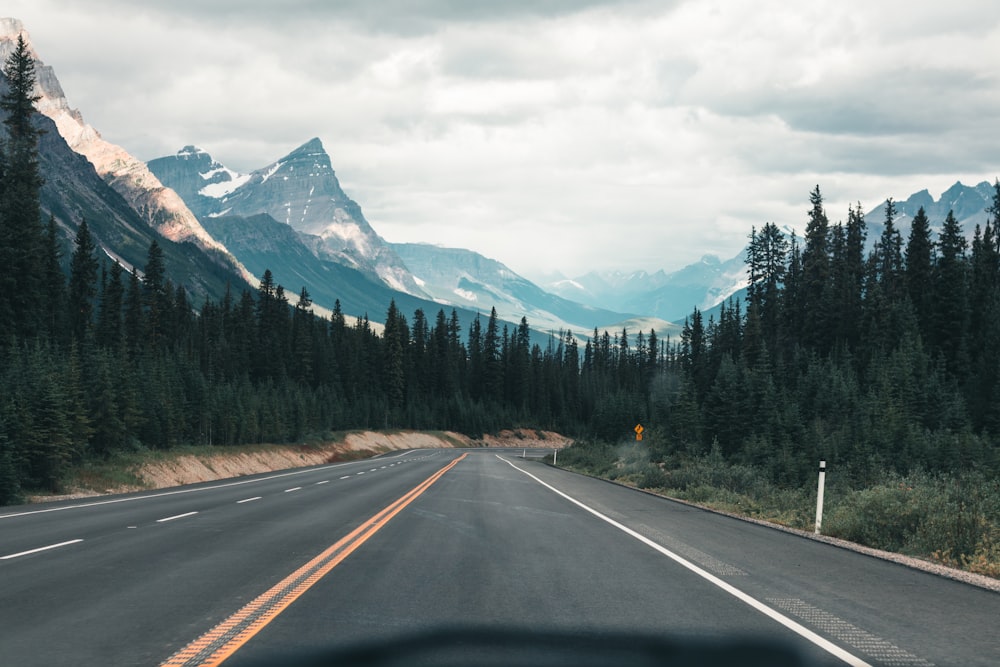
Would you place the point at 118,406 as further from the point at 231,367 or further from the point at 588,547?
the point at 231,367

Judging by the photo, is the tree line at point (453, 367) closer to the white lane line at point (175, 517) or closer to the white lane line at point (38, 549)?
the white lane line at point (175, 517)

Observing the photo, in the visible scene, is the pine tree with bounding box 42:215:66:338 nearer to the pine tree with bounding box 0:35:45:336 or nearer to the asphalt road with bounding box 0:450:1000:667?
the pine tree with bounding box 0:35:45:336

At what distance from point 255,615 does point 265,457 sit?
49.4m

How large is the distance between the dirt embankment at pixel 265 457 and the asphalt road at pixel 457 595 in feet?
50.0

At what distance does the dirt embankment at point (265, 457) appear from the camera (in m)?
34.2

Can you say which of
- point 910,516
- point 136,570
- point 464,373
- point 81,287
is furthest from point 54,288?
point 464,373

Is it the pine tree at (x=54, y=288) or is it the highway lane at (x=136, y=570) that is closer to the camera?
the highway lane at (x=136, y=570)

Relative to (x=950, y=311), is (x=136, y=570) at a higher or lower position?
lower

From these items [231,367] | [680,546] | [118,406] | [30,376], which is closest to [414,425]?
[231,367]

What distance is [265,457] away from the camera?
2124 inches

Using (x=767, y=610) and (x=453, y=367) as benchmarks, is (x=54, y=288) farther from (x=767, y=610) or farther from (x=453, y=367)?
(x=453, y=367)

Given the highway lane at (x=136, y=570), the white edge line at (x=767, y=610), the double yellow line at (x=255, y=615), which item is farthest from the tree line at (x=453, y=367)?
the white edge line at (x=767, y=610)

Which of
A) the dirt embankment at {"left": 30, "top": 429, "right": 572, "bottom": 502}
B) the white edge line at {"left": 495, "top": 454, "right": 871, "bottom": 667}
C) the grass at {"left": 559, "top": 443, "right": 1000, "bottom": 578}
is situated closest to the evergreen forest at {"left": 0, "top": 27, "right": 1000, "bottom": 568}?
the dirt embankment at {"left": 30, "top": 429, "right": 572, "bottom": 502}

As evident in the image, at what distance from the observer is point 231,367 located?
102375mm
